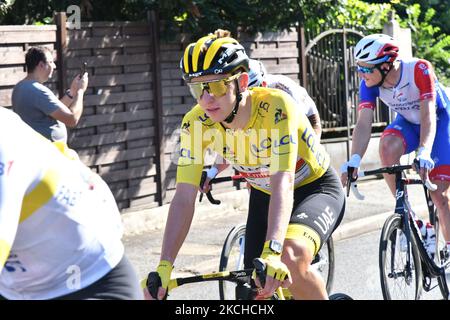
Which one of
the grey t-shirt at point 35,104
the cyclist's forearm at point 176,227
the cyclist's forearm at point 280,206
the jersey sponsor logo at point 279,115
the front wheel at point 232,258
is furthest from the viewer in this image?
the grey t-shirt at point 35,104

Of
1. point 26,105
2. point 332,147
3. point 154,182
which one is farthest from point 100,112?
point 332,147

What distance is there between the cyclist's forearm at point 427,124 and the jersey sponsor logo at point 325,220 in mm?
1875

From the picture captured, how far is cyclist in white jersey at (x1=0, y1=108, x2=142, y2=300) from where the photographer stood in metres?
2.89

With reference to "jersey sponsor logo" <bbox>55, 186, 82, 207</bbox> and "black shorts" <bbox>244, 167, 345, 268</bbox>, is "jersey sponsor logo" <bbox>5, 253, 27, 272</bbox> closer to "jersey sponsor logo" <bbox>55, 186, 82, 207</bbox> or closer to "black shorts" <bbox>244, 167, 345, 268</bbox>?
"jersey sponsor logo" <bbox>55, 186, 82, 207</bbox>

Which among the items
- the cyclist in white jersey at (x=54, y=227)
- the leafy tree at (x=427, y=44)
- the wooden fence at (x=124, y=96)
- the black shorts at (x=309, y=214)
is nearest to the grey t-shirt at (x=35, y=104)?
the wooden fence at (x=124, y=96)

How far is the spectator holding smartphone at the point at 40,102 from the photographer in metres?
8.62

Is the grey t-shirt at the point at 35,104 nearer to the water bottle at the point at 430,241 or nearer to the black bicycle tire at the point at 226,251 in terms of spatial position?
the black bicycle tire at the point at 226,251

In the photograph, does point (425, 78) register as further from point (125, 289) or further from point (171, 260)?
point (125, 289)

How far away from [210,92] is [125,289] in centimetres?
153

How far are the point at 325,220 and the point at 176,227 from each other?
0.86 meters

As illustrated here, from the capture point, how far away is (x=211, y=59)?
4.52m

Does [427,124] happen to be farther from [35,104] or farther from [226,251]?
[35,104]

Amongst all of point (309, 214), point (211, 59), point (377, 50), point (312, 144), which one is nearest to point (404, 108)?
point (377, 50)

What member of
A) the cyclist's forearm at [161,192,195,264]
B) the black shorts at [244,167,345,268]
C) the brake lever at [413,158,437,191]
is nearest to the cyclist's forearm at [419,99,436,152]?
the brake lever at [413,158,437,191]
